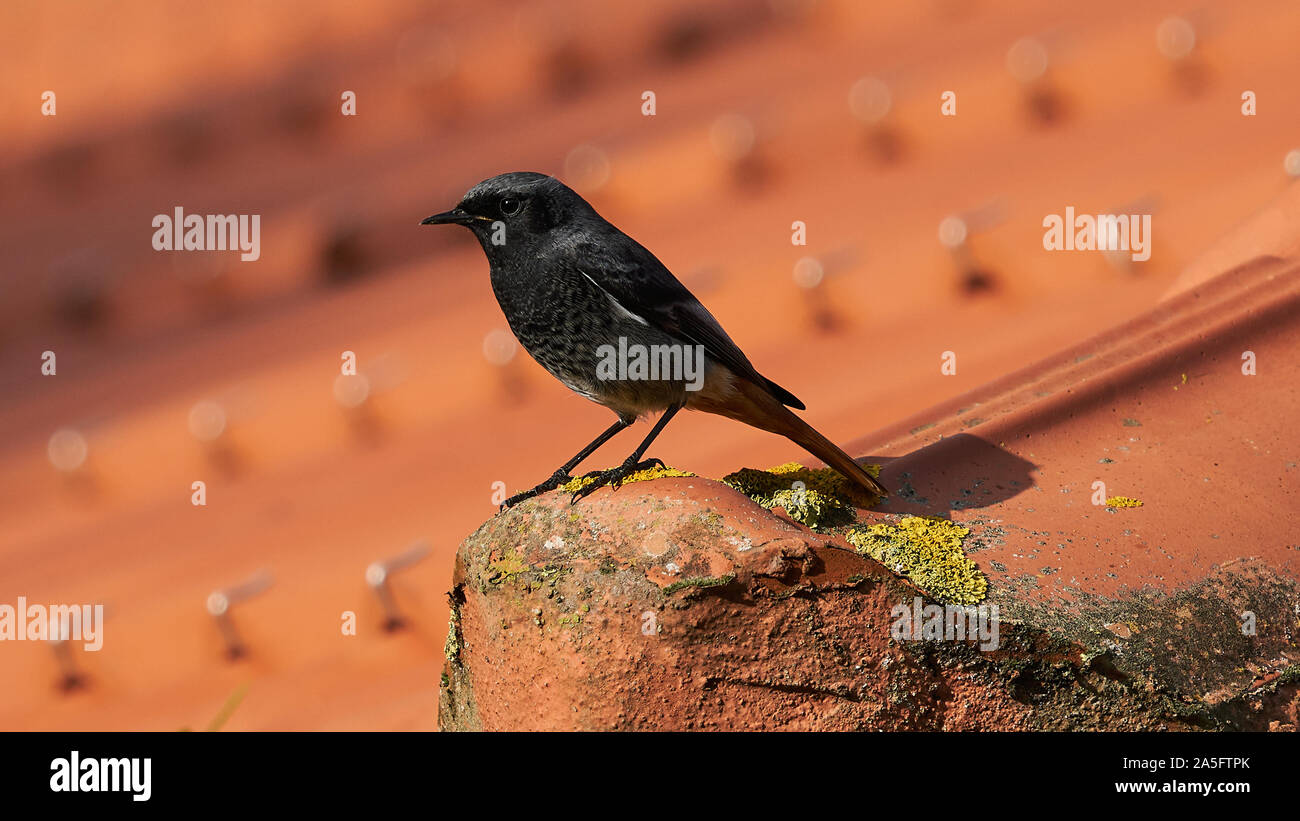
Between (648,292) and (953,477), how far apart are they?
125 cm

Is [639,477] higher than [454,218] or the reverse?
the reverse

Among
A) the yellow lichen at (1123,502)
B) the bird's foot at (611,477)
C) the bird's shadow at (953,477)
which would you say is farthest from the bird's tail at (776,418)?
the yellow lichen at (1123,502)

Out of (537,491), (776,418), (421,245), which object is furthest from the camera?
(421,245)

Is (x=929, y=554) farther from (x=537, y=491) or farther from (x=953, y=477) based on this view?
(x=537, y=491)

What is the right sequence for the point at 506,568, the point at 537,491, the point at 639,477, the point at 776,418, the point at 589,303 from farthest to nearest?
the point at 776,418 < the point at 589,303 < the point at 537,491 < the point at 639,477 < the point at 506,568

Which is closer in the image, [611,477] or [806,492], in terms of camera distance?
[611,477]

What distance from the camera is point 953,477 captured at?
13.9ft

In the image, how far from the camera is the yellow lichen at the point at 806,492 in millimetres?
3724

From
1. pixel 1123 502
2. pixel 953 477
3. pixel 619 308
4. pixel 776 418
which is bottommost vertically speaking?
pixel 1123 502

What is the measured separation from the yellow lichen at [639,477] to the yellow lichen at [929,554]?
586 millimetres

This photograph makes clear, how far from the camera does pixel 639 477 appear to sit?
3455 mm

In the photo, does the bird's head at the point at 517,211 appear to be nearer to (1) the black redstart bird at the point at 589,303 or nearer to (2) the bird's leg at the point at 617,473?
(1) the black redstart bird at the point at 589,303

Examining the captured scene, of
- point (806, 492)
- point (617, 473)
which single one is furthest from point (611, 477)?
point (806, 492)

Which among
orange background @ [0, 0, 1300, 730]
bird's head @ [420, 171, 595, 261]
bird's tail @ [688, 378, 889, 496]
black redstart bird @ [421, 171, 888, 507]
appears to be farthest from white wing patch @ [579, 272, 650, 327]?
orange background @ [0, 0, 1300, 730]
